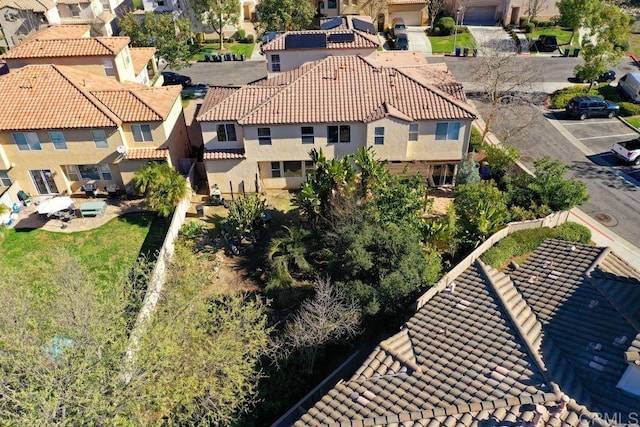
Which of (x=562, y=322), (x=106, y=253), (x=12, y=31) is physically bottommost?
(x=106, y=253)

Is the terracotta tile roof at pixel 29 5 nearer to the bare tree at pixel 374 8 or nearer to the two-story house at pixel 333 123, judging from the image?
the two-story house at pixel 333 123

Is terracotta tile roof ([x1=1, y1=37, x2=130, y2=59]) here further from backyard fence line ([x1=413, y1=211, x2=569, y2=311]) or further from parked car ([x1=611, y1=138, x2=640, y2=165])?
parked car ([x1=611, y1=138, x2=640, y2=165])

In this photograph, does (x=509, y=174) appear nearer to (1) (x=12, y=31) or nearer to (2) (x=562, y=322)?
(2) (x=562, y=322)

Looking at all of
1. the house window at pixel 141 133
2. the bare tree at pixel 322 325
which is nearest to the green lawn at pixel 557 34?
the house window at pixel 141 133

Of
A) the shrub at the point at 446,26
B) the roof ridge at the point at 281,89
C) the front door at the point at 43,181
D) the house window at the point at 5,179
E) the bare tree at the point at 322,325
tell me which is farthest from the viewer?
the shrub at the point at 446,26

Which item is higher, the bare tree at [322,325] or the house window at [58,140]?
the house window at [58,140]

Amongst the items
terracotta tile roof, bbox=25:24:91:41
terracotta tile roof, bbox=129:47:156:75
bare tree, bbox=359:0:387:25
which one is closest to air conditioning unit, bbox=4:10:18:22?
terracotta tile roof, bbox=25:24:91:41

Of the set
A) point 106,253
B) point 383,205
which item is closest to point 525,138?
point 383,205
